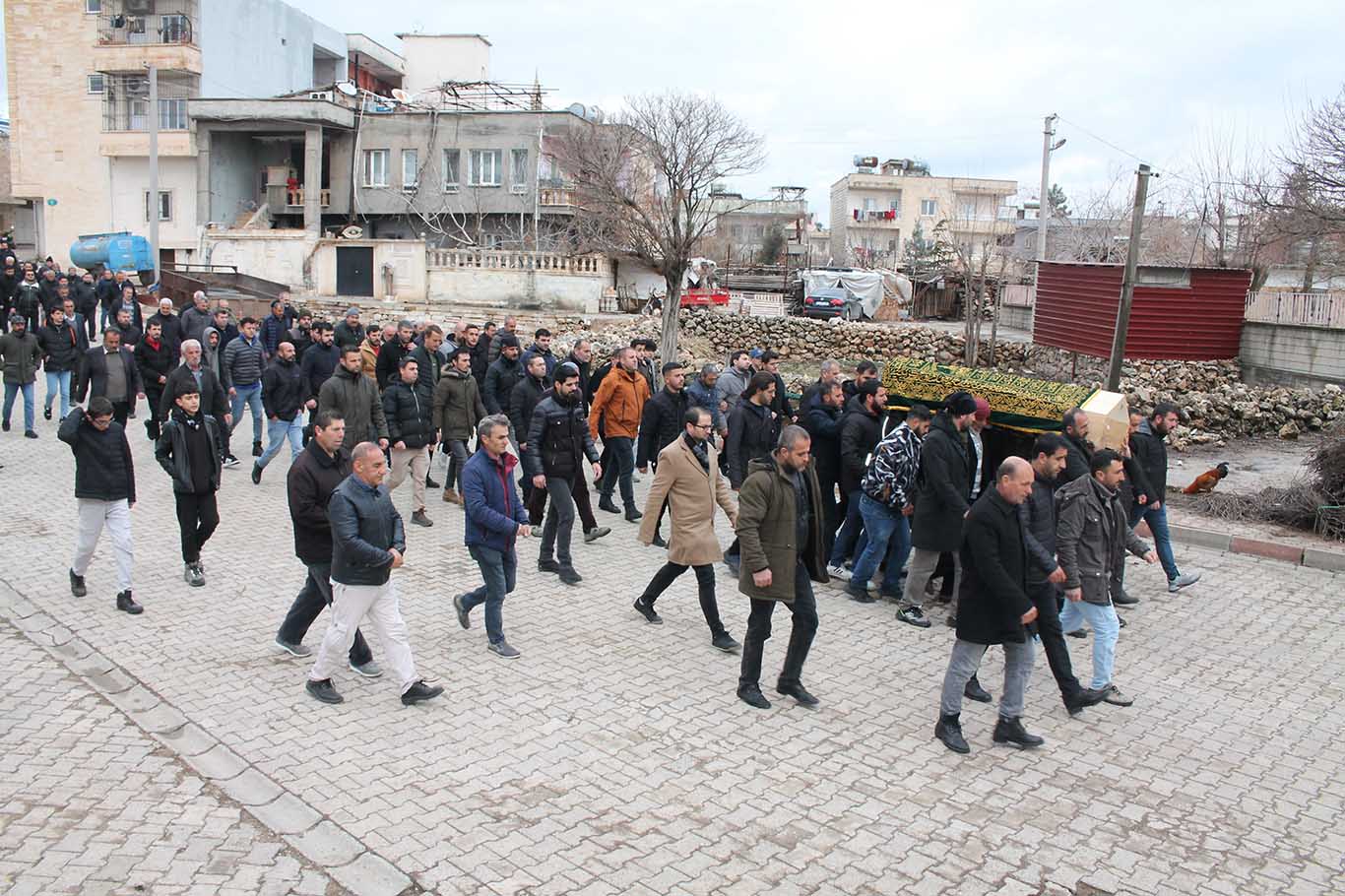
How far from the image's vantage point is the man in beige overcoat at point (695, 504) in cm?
743

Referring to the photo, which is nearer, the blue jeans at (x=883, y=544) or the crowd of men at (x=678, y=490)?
the crowd of men at (x=678, y=490)

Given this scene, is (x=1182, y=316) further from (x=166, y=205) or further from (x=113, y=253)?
(x=166, y=205)

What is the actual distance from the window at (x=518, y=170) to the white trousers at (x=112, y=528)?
31435 mm

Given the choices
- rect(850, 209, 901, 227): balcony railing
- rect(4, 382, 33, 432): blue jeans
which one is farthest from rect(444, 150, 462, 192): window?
rect(850, 209, 901, 227): balcony railing

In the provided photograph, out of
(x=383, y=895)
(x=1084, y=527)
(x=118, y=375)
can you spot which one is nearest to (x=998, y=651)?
(x=1084, y=527)

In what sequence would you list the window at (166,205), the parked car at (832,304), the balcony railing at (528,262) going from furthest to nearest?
the window at (166,205), the parked car at (832,304), the balcony railing at (528,262)

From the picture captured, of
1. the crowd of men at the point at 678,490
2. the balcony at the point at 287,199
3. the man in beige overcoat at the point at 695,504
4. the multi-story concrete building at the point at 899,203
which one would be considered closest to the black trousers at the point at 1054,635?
the crowd of men at the point at 678,490

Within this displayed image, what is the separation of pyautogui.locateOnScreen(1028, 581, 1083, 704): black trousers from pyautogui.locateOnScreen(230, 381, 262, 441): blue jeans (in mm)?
10369

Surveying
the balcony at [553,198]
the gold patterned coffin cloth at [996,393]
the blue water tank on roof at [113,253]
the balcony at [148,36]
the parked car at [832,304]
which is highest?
the balcony at [148,36]

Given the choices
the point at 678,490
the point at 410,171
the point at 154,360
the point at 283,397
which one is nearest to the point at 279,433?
the point at 283,397

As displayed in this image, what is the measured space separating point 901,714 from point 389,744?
10.3 feet

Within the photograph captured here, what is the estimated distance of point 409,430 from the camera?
415 inches

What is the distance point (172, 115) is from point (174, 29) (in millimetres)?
3256

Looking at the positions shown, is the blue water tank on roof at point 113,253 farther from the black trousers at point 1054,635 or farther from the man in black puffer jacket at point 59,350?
the black trousers at point 1054,635
